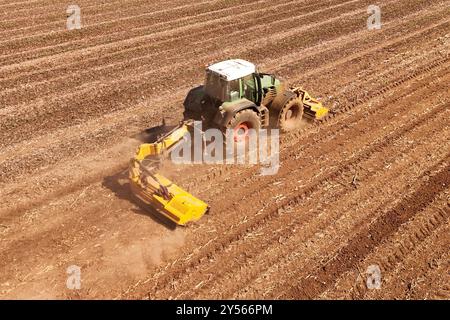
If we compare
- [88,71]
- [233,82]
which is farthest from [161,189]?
[88,71]

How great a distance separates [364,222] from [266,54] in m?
10.0

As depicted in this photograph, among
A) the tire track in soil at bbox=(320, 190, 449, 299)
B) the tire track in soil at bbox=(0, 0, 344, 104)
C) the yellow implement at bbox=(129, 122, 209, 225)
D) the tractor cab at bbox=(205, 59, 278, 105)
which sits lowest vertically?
the tire track in soil at bbox=(320, 190, 449, 299)

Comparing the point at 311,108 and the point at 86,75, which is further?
the point at 86,75

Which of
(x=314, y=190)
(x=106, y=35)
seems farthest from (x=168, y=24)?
(x=314, y=190)

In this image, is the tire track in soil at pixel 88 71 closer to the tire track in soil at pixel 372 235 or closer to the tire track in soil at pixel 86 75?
the tire track in soil at pixel 86 75

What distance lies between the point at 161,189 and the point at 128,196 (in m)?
1.21

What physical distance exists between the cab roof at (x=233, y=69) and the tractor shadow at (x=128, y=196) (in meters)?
3.34

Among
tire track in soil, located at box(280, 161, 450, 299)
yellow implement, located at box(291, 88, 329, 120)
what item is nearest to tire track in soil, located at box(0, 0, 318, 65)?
yellow implement, located at box(291, 88, 329, 120)

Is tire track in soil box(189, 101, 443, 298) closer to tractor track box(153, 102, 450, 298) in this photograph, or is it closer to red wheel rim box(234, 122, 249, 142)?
tractor track box(153, 102, 450, 298)

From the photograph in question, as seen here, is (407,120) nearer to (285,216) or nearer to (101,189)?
(285,216)

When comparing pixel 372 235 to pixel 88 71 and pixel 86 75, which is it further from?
pixel 88 71

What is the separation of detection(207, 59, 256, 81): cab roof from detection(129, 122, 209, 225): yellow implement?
1728 millimetres

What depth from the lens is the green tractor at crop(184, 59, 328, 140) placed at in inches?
419

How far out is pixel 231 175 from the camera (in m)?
10.9
